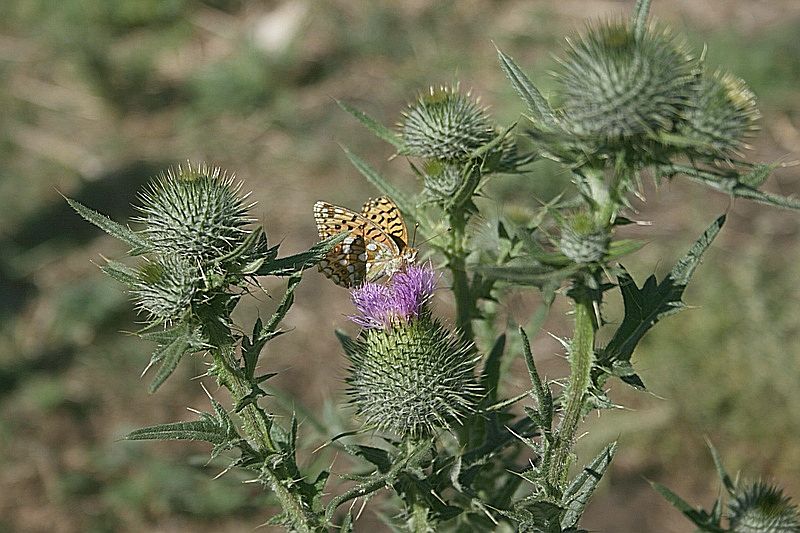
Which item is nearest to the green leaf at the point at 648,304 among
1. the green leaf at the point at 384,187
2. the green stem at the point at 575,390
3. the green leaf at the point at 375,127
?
the green stem at the point at 575,390

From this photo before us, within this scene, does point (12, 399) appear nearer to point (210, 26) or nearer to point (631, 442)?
point (631, 442)

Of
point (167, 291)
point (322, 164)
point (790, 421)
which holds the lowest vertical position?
point (167, 291)

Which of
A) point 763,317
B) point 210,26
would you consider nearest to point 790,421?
point 763,317

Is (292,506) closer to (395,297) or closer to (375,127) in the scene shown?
(395,297)

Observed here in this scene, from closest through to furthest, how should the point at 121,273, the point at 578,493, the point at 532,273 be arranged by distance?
1. the point at 532,273
2. the point at 578,493
3. the point at 121,273

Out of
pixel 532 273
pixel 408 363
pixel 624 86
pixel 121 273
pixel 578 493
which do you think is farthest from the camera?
pixel 408 363

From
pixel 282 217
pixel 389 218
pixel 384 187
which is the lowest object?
pixel 389 218

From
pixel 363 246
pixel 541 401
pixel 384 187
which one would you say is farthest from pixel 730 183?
pixel 384 187
